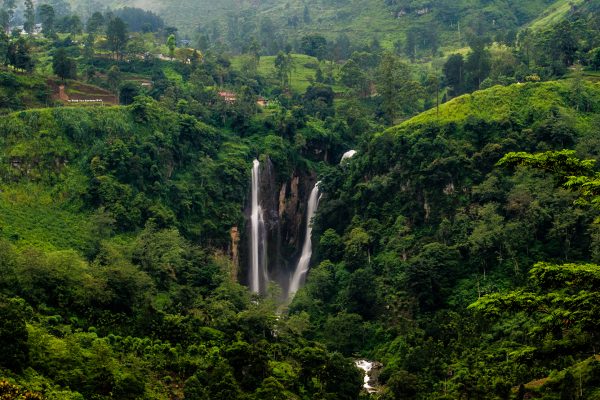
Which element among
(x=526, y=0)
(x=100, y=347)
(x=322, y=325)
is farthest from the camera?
(x=526, y=0)

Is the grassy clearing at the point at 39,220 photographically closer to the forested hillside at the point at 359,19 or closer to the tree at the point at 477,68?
the tree at the point at 477,68

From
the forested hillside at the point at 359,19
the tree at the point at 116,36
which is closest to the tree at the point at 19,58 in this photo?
the tree at the point at 116,36

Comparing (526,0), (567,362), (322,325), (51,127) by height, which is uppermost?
(526,0)

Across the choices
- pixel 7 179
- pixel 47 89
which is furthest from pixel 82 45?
pixel 7 179

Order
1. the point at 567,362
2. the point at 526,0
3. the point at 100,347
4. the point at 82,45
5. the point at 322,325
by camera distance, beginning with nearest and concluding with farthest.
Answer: the point at 100,347, the point at 567,362, the point at 322,325, the point at 82,45, the point at 526,0

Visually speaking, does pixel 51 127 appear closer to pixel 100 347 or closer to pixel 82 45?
pixel 100 347

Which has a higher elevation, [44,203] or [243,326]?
[44,203]

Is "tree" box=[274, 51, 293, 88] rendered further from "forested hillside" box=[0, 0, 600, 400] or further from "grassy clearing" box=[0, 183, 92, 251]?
"grassy clearing" box=[0, 183, 92, 251]

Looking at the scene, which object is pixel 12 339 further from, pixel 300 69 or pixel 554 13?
pixel 554 13
